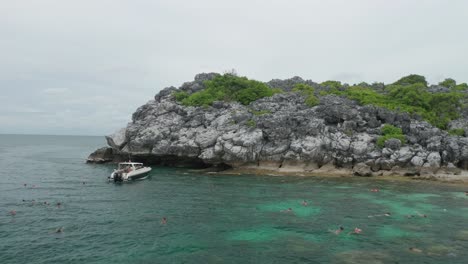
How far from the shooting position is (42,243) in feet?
80.9

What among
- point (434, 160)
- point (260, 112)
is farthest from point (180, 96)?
point (434, 160)

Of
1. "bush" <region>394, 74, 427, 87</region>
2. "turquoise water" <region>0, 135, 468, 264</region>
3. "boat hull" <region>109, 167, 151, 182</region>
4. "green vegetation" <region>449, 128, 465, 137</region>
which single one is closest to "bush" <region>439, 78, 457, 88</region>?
"bush" <region>394, 74, 427, 87</region>

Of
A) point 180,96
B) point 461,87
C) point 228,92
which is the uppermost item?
point 461,87

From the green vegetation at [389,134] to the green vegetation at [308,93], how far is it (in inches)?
570

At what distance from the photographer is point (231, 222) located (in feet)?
98.9

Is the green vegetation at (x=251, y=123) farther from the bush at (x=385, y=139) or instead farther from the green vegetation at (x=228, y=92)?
the bush at (x=385, y=139)

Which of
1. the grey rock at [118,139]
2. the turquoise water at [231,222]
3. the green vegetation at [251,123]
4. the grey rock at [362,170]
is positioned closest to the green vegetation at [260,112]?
the green vegetation at [251,123]

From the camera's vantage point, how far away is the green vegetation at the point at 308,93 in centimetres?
6797

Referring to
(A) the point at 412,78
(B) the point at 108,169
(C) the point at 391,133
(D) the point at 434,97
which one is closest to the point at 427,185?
(C) the point at 391,133

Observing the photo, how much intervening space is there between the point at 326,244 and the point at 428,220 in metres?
13.3

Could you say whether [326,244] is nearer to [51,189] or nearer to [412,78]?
[51,189]

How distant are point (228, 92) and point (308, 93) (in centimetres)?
1837

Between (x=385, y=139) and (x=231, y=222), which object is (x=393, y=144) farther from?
(x=231, y=222)

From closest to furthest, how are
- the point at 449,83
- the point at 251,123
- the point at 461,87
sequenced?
the point at 251,123 → the point at 461,87 → the point at 449,83
